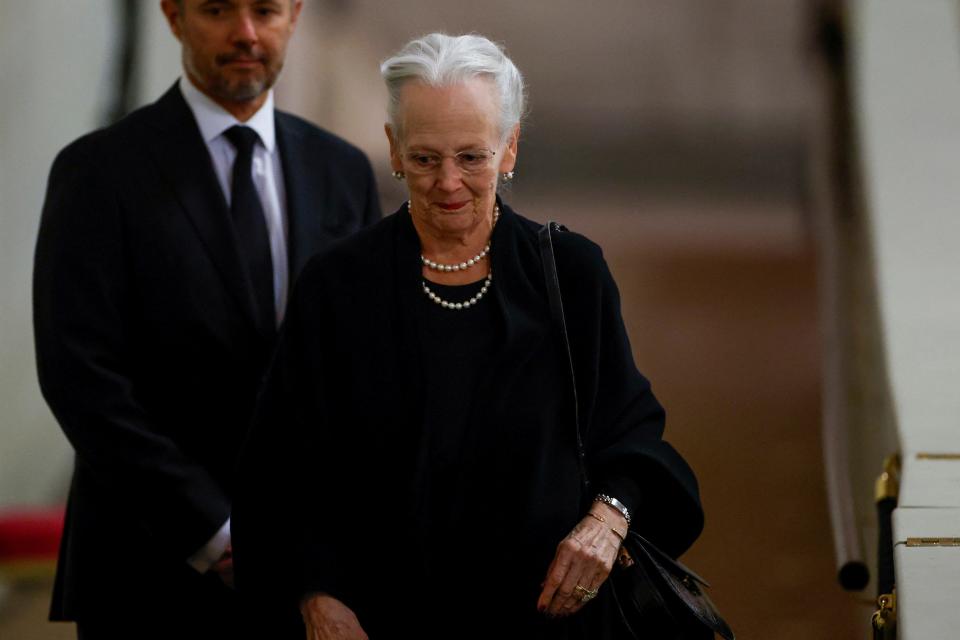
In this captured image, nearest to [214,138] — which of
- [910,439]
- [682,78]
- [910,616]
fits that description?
[910,616]

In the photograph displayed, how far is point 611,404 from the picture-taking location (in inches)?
88.9

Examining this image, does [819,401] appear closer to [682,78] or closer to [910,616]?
[910,616]

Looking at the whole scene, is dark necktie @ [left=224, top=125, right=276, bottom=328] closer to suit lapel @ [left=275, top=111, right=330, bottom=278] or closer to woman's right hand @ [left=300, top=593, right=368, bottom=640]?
suit lapel @ [left=275, top=111, right=330, bottom=278]

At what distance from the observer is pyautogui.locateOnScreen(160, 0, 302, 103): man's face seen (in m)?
2.78

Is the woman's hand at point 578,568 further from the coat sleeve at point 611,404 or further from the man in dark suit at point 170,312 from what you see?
the man in dark suit at point 170,312

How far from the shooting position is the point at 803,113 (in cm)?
979

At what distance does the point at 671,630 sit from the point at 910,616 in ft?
1.21

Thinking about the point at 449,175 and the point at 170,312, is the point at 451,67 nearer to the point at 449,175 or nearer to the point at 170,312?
the point at 449,175

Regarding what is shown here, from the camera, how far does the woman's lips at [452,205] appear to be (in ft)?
7.18

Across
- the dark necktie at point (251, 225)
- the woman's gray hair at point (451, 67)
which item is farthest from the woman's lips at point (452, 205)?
the dark necktie at point (251, 225)

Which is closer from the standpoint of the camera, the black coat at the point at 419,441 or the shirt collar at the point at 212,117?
the black coat at the point at 419,441

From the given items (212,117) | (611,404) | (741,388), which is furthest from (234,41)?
(741,388)

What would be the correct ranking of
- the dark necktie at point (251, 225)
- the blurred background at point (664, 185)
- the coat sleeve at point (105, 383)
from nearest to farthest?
the coat sleeve at point (105, 383)
the dark necktie at point (251, 225)
the blurred background at point (664, 185)

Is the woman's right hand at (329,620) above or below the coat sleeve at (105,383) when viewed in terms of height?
below
